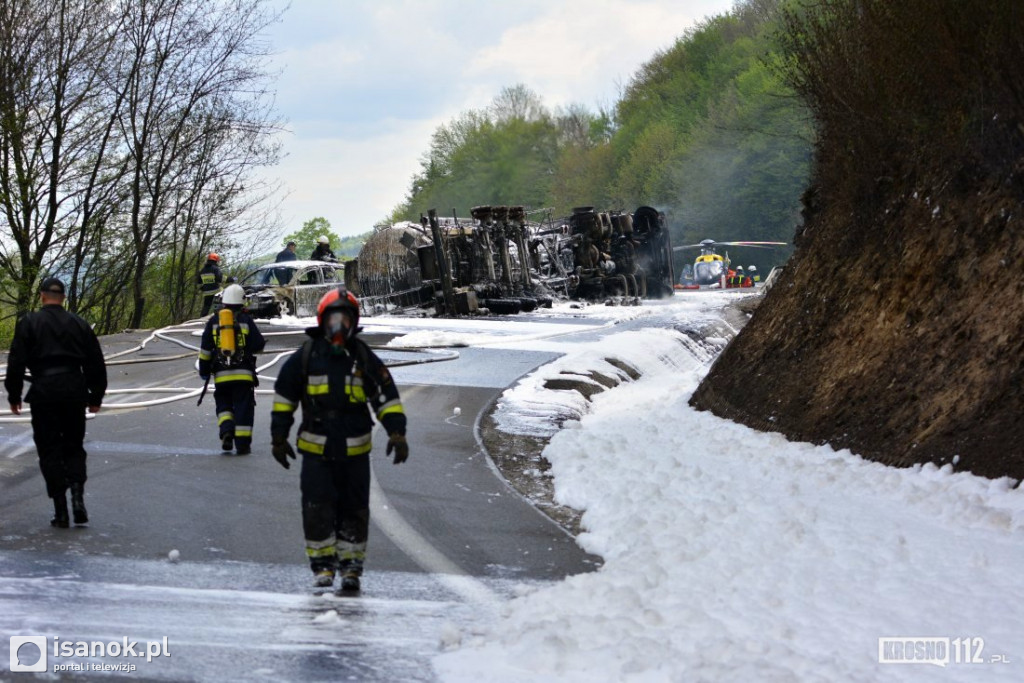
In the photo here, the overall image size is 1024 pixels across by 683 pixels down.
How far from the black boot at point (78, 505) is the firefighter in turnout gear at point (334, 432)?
2.46m

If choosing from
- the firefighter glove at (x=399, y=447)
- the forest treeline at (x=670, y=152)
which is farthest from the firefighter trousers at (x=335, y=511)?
the forest treeline at (x=670, y=152)

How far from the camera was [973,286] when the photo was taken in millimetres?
11586

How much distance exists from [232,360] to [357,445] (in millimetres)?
5853

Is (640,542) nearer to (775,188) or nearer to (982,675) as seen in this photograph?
(982,675)

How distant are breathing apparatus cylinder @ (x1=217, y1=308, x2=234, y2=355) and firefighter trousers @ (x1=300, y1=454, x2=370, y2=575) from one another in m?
5.75

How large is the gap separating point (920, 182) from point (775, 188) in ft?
201

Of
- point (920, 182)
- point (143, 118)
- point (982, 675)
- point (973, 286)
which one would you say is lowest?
point (982, 675)

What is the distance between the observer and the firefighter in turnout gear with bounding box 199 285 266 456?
42.3ft

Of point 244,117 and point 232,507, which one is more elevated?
point 244,117

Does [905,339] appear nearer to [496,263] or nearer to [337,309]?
[337,309]

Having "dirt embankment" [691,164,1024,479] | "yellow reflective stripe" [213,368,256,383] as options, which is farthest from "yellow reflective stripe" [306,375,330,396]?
"yellow reflective stripe" [213,368,256,383]

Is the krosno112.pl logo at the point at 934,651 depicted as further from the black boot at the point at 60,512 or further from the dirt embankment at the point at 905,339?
the black boot at the point at 60,512

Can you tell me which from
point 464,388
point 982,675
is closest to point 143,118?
point 464,388

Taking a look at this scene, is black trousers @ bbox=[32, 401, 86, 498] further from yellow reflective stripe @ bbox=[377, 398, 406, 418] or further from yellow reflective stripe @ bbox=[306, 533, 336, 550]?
yellow reflective stripe @ bbox=[377, 398, 406, 418]
